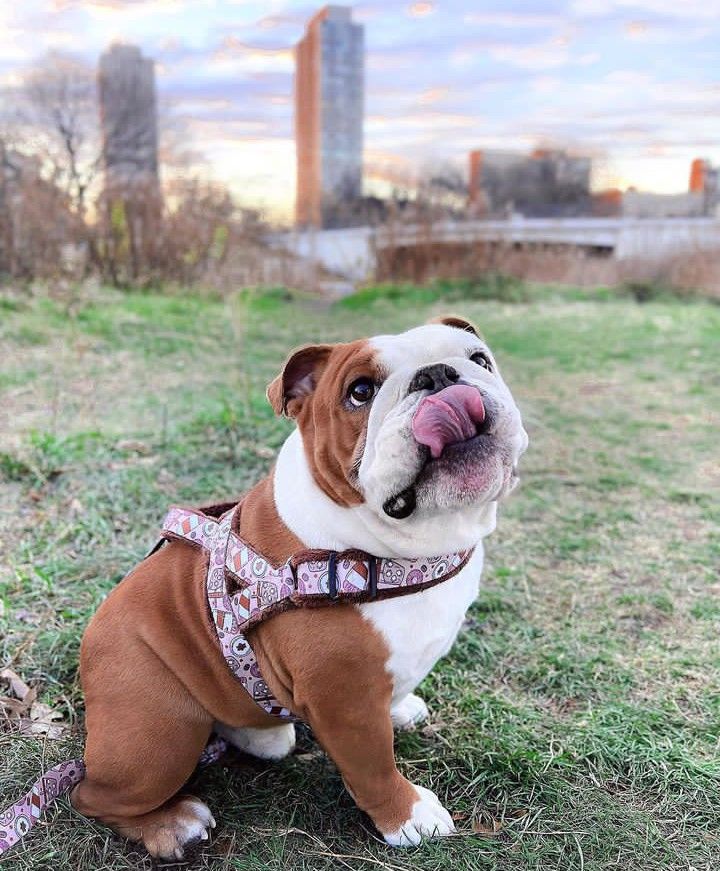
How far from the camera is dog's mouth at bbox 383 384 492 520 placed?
1722mm

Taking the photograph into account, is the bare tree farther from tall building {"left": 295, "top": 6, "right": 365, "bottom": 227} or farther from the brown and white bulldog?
the brown and white bulldog

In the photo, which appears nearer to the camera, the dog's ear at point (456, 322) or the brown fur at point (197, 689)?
the brown fur at point (197, 689)

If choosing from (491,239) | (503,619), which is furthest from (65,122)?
(503,619)

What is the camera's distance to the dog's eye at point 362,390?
1.94 m

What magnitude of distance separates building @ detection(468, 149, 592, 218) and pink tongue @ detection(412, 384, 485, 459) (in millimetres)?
16889

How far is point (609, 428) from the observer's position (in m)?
6.16

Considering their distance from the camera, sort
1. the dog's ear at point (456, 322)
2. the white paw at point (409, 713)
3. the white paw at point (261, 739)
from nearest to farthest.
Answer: the dog's ear at point (456, 322) → the white paw at point (261, 739) → the white paw at point (409, 713)

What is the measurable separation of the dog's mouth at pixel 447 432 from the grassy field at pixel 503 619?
1.01m

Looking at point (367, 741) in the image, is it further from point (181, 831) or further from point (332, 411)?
point (332, 411)

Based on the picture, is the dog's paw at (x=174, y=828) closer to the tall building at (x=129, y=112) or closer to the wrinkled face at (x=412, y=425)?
the wrinkled face at (x=412, y=425)

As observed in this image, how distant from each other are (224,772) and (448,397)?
1.41 m

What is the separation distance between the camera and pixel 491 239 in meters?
16.4

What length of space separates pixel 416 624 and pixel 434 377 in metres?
0.62

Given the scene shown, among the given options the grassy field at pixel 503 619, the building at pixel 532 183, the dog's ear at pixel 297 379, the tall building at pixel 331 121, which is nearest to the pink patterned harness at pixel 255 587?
the grassy field at pixel 503 619
